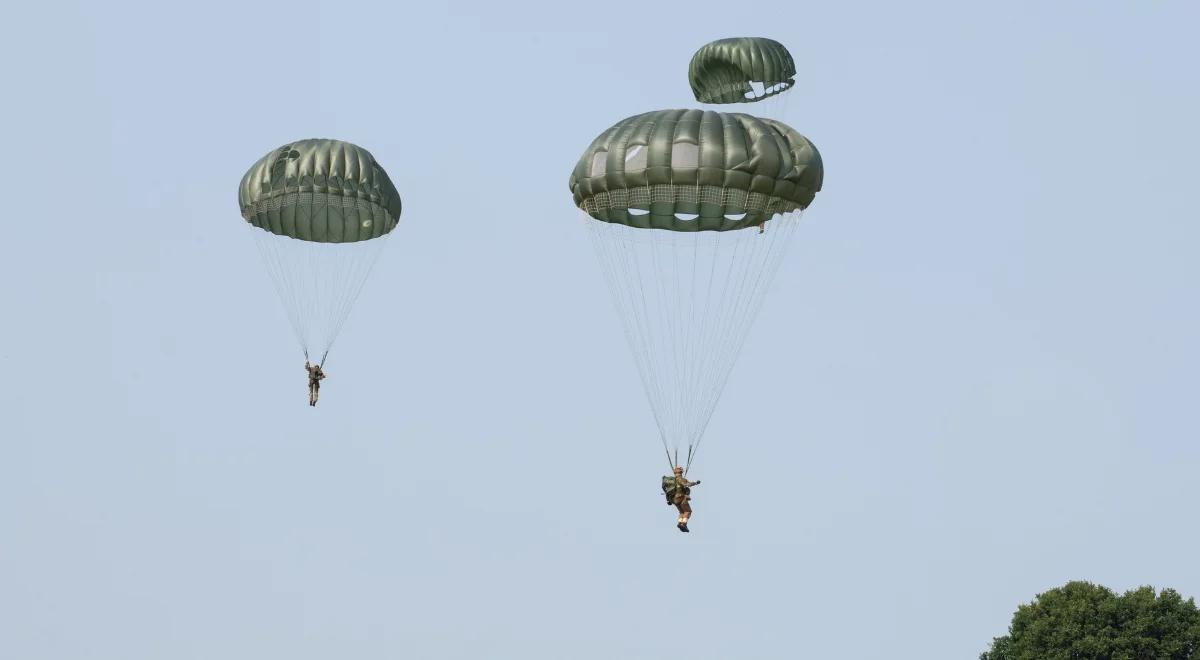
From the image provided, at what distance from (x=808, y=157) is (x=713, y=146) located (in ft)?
7.78

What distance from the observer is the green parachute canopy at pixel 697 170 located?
163ft

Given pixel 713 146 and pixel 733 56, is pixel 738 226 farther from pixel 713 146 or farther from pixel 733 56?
pixel 733 56

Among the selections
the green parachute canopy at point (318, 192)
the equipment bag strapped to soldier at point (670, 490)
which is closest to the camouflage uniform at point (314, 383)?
the green parachute canopy at point (318, 192)

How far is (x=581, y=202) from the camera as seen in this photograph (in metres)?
51.8

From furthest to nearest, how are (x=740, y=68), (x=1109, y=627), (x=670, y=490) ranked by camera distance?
(x=740, y=68) < (x=1109, y=627) < (x=670, y=490)

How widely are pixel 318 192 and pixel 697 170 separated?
13.5 m

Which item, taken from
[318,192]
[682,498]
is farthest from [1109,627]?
[318,192]

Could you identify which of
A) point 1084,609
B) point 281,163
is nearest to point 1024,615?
point 1084,609

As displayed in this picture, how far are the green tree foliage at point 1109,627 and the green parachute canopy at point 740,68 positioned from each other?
18492 mm

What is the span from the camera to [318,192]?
196ft

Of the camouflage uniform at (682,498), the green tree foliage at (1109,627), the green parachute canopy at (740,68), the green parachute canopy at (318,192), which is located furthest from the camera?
the green parachute canopy at (740,68)

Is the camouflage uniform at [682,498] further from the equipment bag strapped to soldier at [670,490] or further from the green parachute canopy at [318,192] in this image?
the green parachute canopy at [318,192]

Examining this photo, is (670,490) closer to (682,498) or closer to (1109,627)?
(682,498)

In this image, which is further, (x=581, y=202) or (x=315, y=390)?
(x=315, y=390)
